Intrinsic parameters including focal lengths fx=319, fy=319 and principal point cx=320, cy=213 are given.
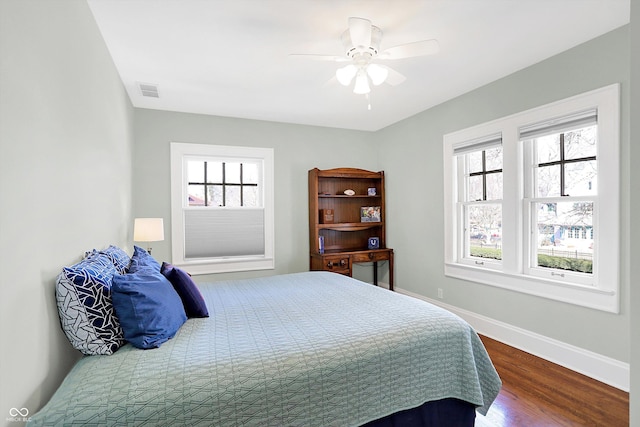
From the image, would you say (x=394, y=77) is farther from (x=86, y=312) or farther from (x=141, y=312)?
(x=86, y=312)

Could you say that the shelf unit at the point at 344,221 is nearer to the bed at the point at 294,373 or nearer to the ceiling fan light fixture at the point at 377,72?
the ceiling fan light fixture at the point at 377,72

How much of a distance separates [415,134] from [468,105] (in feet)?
2.87

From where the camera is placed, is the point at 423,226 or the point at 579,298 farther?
the point at 423,226

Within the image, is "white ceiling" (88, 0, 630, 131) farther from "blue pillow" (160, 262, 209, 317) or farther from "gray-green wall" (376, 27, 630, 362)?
"blue pillow" (160, 262, 209, 317)

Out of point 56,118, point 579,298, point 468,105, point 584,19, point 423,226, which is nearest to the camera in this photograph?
point 56,118

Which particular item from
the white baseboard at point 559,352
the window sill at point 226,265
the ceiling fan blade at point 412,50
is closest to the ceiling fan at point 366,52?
the ceiling fan blade at point 412,50

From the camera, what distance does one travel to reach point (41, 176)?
1.30 m

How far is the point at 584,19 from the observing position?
2191mm

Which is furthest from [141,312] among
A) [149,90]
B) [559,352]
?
[559,352]

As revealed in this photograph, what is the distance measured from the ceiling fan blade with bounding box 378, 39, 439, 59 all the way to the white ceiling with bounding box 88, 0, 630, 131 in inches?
7.8

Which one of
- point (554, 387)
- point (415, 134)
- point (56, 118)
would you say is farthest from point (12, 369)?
point (415, 134)

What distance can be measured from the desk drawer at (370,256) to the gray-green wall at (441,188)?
22 cm

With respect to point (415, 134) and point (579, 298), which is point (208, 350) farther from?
point (415, 134)

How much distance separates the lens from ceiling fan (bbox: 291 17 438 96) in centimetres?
205
